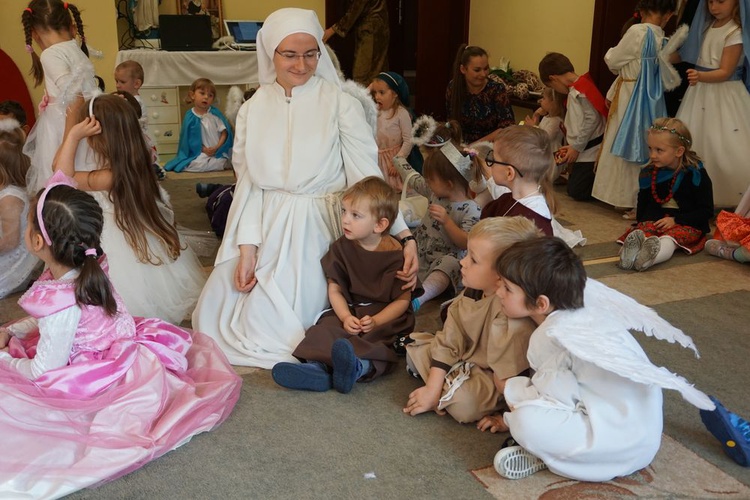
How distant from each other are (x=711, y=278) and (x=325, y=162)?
1.98 metres

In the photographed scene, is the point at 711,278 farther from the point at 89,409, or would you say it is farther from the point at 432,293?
the point at 89,409

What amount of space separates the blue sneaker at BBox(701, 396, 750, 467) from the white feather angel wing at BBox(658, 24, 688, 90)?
2.97m

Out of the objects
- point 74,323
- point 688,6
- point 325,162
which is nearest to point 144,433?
point 74,323

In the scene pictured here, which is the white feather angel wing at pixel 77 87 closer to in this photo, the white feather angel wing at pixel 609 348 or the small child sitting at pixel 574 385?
the small child sitting at pixel 574 385

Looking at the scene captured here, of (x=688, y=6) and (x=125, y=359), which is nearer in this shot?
(x=125, y=359)

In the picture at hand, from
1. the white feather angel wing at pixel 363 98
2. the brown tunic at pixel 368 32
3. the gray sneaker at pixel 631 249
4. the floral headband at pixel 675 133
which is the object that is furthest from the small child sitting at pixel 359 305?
the brown tunic at pixel 368 32

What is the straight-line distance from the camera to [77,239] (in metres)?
2.21

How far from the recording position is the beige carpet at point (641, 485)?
6.43 ft

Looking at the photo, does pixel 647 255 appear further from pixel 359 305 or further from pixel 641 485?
pixel 641 485

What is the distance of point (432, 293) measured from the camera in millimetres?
3246

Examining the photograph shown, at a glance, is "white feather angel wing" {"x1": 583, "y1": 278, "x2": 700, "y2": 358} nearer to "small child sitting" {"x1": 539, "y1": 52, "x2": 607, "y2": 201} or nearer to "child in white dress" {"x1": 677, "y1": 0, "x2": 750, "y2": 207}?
"child in white dress" {"x1": 677, "y1": 0, "x2": 750, "y2": 207}

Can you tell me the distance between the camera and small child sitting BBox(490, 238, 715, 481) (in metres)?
1.93

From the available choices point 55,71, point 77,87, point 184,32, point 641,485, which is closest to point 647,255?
point 641,485

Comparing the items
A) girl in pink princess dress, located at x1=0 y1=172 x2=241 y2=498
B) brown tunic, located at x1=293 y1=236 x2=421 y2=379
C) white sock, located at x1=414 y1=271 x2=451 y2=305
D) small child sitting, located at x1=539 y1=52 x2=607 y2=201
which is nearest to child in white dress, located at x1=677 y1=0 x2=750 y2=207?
small child sitting, located at x1=539 y1=52 x2=607 y2=201
